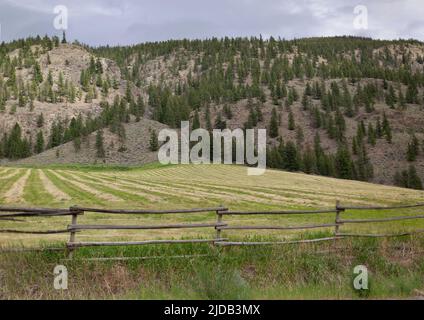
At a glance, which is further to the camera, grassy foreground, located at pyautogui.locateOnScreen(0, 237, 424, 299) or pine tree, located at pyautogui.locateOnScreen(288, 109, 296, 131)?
pine tree, located at pyautogui.locateOnScreen(288, 109, 296, 131)

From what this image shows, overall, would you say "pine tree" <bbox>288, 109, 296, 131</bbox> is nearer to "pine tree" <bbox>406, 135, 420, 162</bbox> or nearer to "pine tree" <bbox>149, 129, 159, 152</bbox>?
"pine tree" <bbox>406, 135, 420, 162</bbox>

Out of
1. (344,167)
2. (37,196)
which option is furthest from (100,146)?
(37,196)

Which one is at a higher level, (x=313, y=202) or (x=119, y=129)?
(x=119, y=129)

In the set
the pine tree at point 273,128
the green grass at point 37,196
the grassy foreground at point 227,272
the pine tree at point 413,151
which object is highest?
the pine tree at point 273,128

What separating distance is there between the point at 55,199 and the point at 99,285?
30.2 m

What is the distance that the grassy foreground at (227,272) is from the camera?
421 inches

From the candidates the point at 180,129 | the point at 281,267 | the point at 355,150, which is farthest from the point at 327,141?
the point at 281,267

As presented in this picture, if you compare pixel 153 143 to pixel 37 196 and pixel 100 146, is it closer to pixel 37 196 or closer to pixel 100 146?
pixel 100 146

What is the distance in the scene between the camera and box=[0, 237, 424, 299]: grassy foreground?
10688mm

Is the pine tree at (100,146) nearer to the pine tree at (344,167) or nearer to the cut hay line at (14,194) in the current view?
the pine tree at (344,167)

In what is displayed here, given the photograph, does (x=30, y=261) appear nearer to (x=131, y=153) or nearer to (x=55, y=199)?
(x=55, y=199)

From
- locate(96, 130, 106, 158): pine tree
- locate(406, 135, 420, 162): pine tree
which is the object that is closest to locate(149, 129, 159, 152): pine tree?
locate(96, 130, 106, 158): pine tree

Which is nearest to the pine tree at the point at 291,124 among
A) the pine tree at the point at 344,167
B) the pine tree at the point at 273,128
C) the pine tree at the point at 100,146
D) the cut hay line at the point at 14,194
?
the pine tree at the point at 273,128
